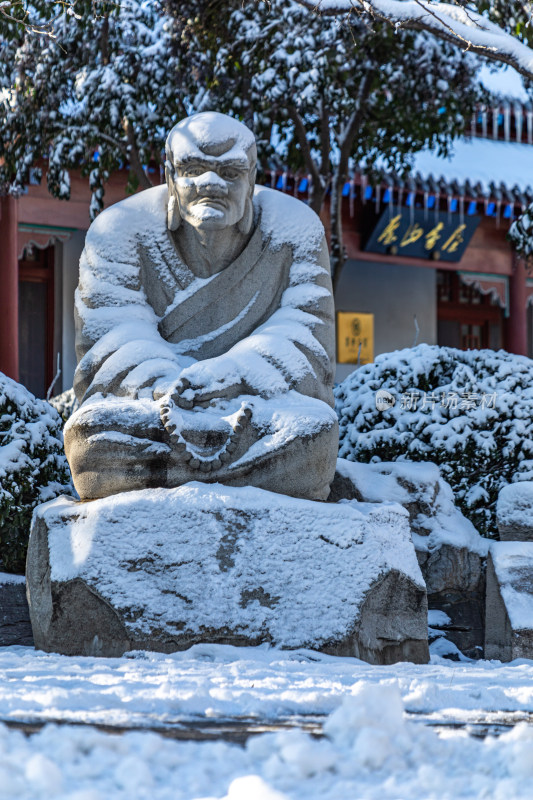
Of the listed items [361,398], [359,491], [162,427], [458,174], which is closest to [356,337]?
[458,174]

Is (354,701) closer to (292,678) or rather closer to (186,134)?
(292,678)

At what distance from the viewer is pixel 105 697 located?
2.21m

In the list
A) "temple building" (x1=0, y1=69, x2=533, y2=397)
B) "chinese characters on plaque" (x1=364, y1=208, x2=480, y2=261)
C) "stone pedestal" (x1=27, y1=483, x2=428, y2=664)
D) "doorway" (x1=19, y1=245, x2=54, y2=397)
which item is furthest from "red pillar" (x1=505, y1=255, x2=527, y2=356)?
"stone pedestal" (x1=27, y1=483, x2=428, y2=664)

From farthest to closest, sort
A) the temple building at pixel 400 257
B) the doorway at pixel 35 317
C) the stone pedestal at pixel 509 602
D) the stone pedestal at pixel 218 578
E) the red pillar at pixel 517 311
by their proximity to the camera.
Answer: the red pillar at pixel 517 311, the doorway at pixel 35 317, the temple building at pixel 400 257, the stone pedestal at pixel 509 602, the stone pedestal at pixel 218 578

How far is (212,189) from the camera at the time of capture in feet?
13.8

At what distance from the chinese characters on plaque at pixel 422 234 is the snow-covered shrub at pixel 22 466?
23.5ft

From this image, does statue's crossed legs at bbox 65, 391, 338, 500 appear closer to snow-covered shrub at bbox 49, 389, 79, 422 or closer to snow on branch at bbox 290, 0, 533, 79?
snow on branch at bbox 290, 0, 533, 79

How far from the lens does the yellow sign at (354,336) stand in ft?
39.0

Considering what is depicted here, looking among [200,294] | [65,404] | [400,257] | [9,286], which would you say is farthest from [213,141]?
[400,257]

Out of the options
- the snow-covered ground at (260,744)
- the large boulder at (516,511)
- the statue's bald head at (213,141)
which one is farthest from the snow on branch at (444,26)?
the snow-covered ground at (260,744)

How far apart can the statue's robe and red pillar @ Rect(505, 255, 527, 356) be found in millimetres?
8069

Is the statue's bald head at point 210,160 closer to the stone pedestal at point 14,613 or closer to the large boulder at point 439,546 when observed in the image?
the large boulder at point 439,546

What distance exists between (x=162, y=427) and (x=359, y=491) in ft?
3.46

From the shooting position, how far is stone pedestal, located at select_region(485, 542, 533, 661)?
4.05 meters
